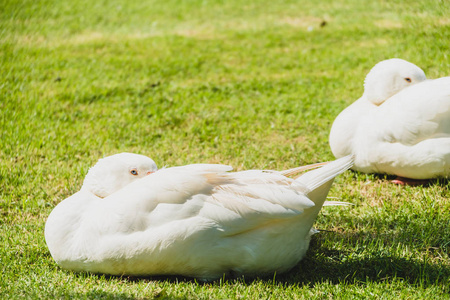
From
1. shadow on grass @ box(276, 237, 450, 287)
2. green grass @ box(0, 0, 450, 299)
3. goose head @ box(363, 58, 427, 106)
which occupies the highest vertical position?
goose head @ box(363, 58, 427, 106)

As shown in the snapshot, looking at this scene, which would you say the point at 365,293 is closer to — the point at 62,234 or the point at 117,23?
the point at 62,234

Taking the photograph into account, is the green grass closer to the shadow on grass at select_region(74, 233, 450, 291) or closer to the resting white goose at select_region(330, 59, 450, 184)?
the shadow on grass at select_region(74, 233, 450, 291)

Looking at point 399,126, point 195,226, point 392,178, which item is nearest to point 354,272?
point 195,226

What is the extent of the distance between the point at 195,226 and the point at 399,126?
219 cm

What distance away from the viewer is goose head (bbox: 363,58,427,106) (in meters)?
4.69

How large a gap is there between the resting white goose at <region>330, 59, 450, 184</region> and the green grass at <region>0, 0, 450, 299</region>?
7.5 inches

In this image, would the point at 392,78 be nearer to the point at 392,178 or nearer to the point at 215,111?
the point at 392,178

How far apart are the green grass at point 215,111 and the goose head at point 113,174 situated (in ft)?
1.90

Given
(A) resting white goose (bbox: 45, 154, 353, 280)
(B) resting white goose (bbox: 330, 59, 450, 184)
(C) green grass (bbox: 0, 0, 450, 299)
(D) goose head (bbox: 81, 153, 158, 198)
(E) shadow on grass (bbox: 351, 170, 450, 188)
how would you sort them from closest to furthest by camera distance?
(A) resting white goose (bbox: 45, 154, 353, 280) < (C) green grass (bbox: 0, 0, 450, 299) < (D) goose head (bbox: 81, 153, 158, 198) < (B) resting white goose (bbox: 330, 59, 450, 184) < (E) shadow on grass (bbox: 351, 170, 450, 188)

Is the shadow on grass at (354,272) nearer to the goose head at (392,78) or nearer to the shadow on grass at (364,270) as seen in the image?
the shadow on grass at (364,270)

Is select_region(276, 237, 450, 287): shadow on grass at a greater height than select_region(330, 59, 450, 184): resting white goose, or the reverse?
select_region(330, 59, 450, 184): resting white goose

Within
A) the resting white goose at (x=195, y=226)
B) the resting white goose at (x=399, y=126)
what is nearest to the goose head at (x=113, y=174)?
the resting white goose at (x=195, y=226)

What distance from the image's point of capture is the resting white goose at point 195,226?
9.95ft

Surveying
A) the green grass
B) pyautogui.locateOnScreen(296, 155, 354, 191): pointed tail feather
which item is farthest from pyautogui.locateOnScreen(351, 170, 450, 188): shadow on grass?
pyautogui.locateOnScreen(296, 155, 354, 191): pointed tail feather
